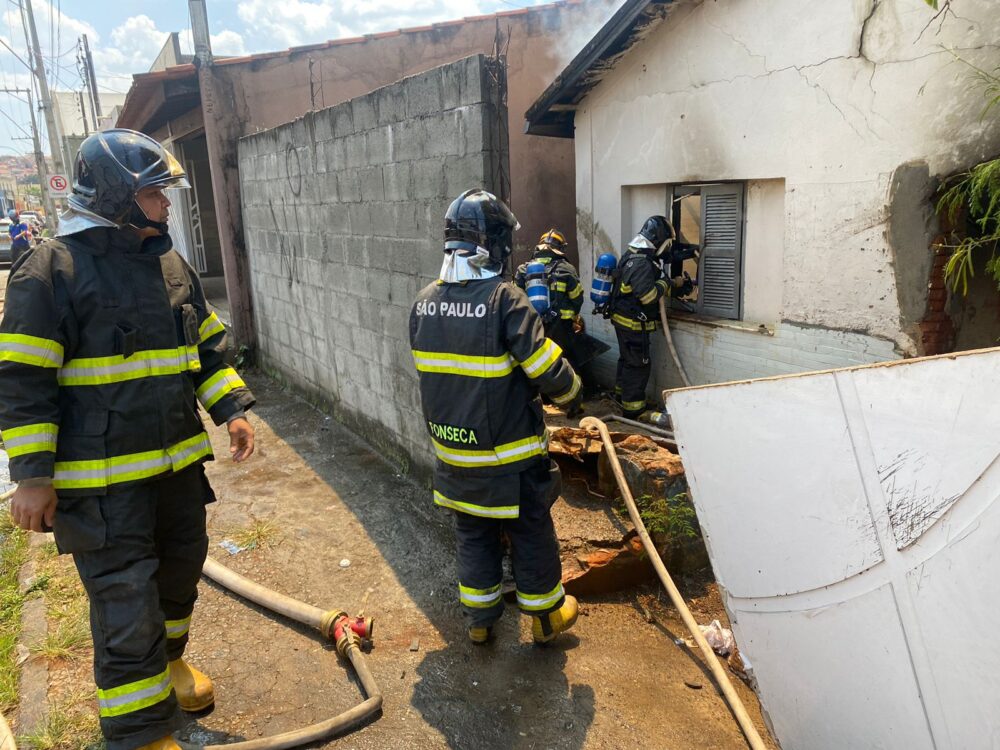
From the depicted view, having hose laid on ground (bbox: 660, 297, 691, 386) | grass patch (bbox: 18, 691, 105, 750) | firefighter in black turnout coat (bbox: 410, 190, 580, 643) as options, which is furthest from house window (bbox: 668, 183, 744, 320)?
grass patch (bbox: 18, 691, 105, 750)

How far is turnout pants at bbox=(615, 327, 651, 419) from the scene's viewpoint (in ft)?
20.9

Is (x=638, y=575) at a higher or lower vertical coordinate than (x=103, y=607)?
lower

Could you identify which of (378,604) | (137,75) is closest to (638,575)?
(378,604)

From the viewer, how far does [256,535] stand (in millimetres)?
4305

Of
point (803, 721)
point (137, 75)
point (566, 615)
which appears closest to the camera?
point (803, 721)

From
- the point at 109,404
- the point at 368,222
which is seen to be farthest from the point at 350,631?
the point at 368,222

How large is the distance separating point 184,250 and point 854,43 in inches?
451

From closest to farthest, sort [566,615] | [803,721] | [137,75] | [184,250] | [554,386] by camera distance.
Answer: [803,721] < [554,386] < [566,615] < [137,75] < [184,250]

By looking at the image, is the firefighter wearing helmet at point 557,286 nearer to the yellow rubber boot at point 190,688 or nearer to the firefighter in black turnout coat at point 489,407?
the firefighter in black turnout coat at point 489,407

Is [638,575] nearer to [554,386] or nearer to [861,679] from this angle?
[554,386]

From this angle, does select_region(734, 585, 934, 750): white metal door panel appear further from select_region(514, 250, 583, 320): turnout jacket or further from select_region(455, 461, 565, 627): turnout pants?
select_region(514, 250, 583, 320): turnout jacket

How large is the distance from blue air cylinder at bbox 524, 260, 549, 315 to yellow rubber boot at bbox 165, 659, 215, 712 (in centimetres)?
312

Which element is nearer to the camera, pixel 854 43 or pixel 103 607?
pixel 103 607

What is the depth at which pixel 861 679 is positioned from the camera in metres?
2.01
